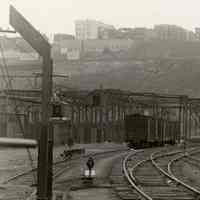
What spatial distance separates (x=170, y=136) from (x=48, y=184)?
177 feet

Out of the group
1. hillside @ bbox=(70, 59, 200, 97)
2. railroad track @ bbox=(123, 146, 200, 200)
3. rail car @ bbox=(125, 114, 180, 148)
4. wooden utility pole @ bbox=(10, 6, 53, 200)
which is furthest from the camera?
hillside @ bbox=(70, 59, 200, 97)

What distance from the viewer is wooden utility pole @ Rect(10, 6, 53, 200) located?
12.4 metres

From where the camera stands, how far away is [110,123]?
6481 cm

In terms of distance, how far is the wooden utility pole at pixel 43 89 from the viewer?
486 inches

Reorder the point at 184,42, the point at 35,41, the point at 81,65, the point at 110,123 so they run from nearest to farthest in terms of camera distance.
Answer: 1. the point at 35,41
2. the point at 110,123
3. the point at 81,65
4. the point at 184,42

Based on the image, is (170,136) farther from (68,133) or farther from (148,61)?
(148,61)

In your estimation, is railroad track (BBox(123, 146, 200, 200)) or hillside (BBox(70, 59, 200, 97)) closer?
railroad track (BBox(123, 146, 200, 200))

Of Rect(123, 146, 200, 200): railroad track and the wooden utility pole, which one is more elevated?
the wooden utility pole

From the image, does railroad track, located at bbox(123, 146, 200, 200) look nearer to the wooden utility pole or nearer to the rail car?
the wooden utility pole

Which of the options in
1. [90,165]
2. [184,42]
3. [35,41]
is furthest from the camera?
[184,42]

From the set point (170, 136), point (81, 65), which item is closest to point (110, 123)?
point (170, 136)

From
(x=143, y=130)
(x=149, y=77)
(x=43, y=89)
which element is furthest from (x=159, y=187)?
(x=149, y=77)

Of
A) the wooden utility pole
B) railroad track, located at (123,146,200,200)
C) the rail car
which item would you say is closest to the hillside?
the rail car

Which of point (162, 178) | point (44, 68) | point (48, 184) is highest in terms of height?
point (44, 68)
